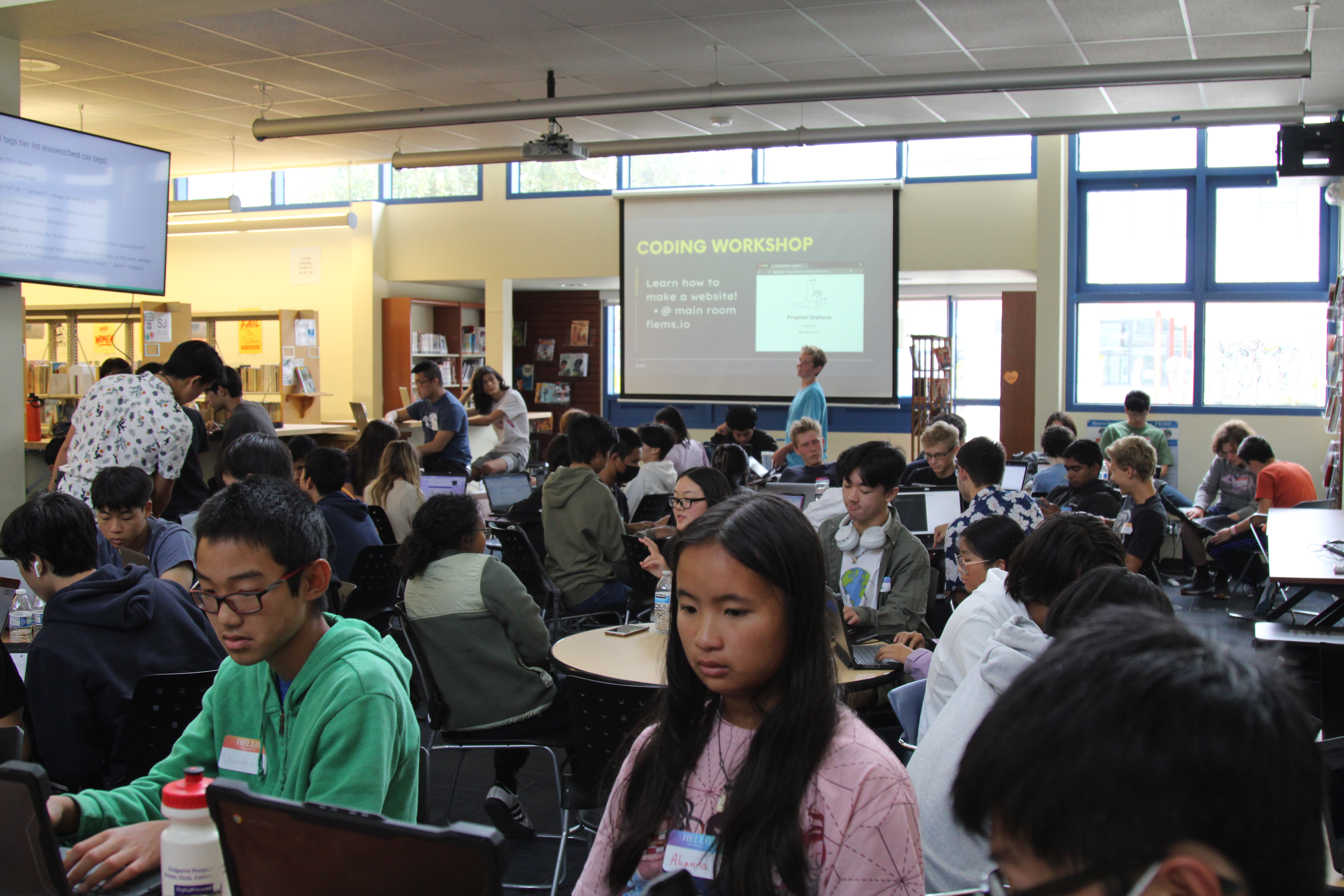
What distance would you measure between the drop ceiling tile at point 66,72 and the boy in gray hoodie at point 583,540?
15.5 ft

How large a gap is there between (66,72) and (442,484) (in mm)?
4330

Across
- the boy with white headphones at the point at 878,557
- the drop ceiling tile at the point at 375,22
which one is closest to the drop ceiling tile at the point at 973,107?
the drop ceiling tile at the point at 375,22

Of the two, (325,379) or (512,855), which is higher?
(325,379)

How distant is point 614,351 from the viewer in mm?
13703

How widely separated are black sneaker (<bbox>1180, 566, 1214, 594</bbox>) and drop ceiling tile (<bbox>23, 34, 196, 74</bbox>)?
826cm

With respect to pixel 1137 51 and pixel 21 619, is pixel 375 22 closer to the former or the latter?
pixel 21 619

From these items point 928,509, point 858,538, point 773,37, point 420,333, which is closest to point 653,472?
point 928,509

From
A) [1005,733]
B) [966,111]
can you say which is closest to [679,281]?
[966,111]

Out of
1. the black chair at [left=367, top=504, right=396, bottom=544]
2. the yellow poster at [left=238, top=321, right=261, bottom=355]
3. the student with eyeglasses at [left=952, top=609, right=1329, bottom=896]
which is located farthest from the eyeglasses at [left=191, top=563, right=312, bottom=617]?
the yellow poster at [left=238, top=321, right=261, bottom=355]

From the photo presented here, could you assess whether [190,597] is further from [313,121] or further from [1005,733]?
[313,121]

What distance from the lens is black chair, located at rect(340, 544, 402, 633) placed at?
434cm

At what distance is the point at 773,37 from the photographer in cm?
653

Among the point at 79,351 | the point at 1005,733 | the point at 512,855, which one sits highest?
the point at 79,351

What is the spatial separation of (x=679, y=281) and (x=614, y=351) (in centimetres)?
280
